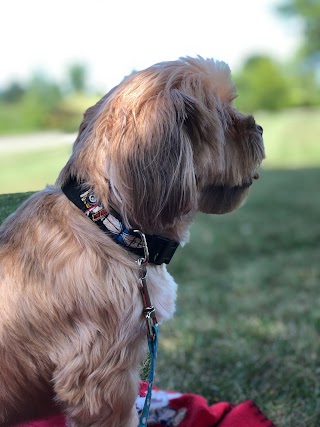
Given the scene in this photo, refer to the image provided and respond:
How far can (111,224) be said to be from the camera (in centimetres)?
212

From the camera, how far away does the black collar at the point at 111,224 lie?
212 cm

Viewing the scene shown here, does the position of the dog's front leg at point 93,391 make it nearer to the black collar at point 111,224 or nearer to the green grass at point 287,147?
the black collar at point 111,224

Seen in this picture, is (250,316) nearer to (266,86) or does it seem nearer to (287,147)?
(287,147)

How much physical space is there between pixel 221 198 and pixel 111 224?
55 cm

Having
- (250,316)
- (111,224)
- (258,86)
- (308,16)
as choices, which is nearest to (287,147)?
(308,16)

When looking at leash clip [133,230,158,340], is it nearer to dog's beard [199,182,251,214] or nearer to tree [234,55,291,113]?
dog's beard [199,182,251,214]

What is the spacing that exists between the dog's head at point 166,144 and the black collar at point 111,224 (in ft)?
0.15

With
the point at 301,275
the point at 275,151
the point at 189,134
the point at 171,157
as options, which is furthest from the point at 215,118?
the point at 275,151

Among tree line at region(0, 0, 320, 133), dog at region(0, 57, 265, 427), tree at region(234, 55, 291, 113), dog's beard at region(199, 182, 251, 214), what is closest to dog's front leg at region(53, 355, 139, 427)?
dog at region(0, 57, 265, 427)

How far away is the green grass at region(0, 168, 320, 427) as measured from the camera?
10.9ft

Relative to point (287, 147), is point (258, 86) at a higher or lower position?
lower

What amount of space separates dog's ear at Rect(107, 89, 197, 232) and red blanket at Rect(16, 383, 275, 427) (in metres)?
1.06

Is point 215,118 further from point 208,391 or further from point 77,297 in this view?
point 208,391

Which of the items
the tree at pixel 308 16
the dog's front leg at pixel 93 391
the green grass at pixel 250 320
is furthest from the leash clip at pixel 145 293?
the tree at pixel 308 16
